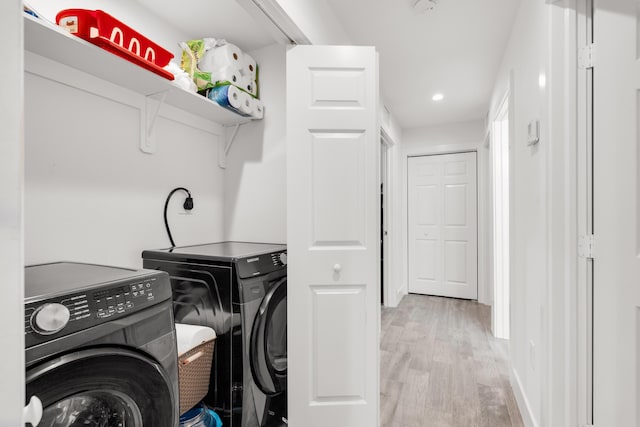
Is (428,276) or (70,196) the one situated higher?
(70,196)

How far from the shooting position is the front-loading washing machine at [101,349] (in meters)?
0.69

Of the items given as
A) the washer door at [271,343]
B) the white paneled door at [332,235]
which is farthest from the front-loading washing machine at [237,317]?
the white paneled door at [332,235]

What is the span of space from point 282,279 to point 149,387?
85 centimetres

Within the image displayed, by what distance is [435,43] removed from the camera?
228 cm

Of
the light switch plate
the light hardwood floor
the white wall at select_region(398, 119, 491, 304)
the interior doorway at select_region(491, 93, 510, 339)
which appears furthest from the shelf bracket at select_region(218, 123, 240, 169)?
the white wall at select_region(398, 119, 491, 304)

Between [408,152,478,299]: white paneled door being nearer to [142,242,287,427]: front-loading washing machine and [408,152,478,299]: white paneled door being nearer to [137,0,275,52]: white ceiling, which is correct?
[137,0,275,52]: white ceiling

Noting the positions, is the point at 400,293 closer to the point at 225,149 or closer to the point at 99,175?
the point at 225,149

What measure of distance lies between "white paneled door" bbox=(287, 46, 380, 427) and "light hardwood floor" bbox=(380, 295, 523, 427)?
1.44 ft

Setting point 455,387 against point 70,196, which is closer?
point 70,196

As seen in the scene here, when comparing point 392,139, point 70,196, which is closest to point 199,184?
point 70,196

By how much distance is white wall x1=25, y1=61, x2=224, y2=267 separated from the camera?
131 centimetres

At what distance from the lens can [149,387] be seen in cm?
87

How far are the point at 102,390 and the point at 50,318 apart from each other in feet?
0.72

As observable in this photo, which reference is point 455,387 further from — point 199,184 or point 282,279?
point 199,184
